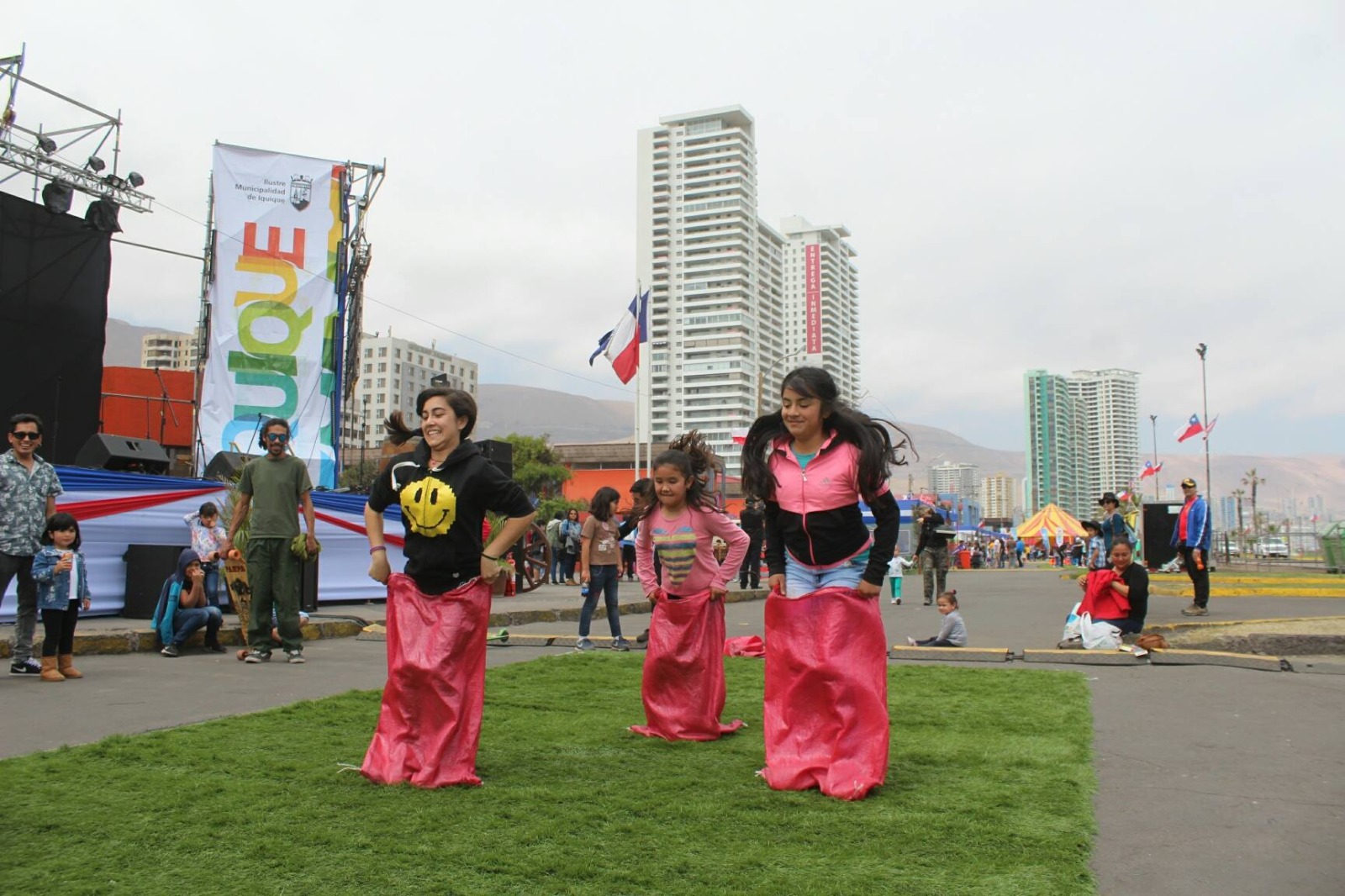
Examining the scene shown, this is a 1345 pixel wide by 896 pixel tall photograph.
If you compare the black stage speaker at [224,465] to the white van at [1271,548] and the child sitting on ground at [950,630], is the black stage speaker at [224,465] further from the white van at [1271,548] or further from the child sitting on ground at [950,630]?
the white van at [1271,548]

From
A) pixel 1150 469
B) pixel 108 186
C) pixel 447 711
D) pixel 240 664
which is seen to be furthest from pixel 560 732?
pixel 1150 469

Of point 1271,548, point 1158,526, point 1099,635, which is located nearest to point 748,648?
point 1099,635

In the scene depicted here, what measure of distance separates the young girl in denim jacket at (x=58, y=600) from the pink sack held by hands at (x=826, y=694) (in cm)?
586

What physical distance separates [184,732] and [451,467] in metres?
2.10

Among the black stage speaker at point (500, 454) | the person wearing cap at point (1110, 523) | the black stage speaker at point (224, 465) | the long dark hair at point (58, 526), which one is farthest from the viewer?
the black stage speaker at point (500, 454)

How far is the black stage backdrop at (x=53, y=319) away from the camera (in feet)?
62.3

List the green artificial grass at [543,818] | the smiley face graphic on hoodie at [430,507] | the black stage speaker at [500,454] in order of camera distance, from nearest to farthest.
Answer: the green artificial grass at [543,818]
the smiley face graphic on hoodie at [430,507]
the black stage speaker at [500,454]

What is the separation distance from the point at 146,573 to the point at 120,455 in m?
5.03

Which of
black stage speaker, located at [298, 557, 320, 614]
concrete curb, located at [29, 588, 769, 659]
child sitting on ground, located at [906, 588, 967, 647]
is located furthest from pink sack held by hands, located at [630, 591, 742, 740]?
black stage speaker, located at [298, 557, 320, 614]

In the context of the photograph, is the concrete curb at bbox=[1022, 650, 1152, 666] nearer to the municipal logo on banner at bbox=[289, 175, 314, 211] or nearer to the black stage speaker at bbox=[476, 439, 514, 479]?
the black stage speaker at bbox=[476, 439, 514, 479]

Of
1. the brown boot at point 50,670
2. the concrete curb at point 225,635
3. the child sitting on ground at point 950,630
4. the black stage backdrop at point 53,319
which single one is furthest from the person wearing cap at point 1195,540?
the black stage backdrop at point 53,319

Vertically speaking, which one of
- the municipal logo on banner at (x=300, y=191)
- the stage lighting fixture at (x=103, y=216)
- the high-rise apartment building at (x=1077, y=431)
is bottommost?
the stage lighting fixture at (x=103, y=216)

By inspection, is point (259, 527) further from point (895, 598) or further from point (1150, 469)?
point (1150, 469)

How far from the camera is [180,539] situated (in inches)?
485
